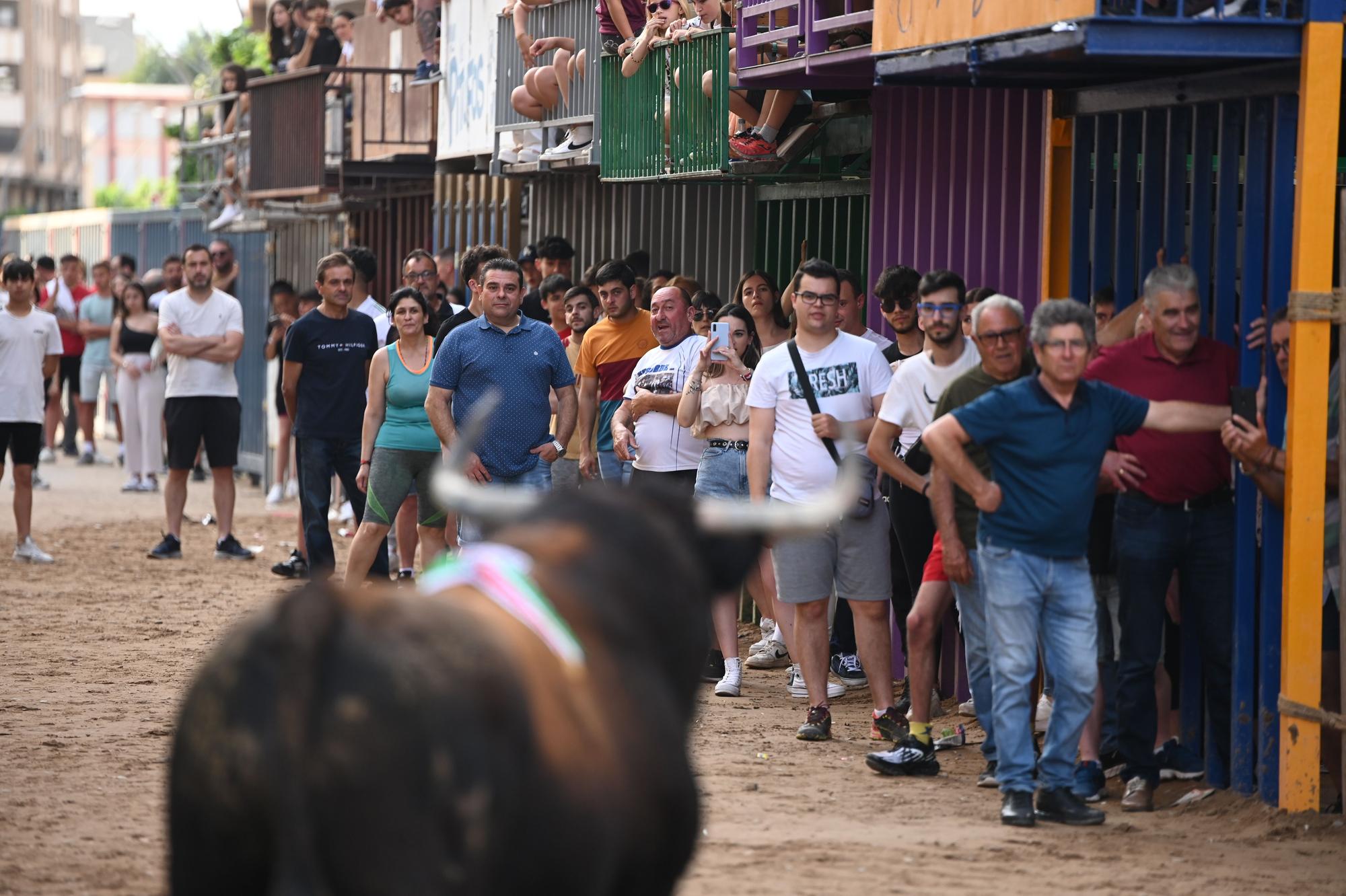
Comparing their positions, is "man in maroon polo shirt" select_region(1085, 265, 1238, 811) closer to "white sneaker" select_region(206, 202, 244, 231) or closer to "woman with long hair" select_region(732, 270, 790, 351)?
"woman with long hair" select_region(732, 270, 790, 351)

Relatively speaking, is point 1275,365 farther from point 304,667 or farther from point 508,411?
point 304,667

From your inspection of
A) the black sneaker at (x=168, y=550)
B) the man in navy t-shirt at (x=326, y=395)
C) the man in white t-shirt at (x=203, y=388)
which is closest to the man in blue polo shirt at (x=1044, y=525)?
the man in navy t-shirt at (x=326, y=395)

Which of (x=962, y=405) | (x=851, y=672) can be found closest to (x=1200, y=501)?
(x=962, y=405)

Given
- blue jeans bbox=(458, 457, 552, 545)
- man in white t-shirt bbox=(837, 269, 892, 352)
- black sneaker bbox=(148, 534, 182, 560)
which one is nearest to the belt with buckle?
man in white t-shirt bbox=(837, 269, 892, 352)

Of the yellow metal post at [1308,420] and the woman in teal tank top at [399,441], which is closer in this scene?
the yellow metal post at [1308,420]

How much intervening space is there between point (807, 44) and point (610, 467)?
268cm

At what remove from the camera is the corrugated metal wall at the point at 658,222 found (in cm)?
1321

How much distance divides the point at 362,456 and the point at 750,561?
Answer: 754 centimetres

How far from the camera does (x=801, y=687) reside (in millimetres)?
9633

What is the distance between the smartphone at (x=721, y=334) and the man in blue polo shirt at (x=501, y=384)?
891 mm

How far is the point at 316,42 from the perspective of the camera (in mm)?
21453

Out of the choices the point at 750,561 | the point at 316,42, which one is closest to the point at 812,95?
the point at 750,561

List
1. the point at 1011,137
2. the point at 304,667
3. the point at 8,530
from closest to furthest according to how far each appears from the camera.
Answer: the point at 304,667
the point at 1011,137
the point at 8,530

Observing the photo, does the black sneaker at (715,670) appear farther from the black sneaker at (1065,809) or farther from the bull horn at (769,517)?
the bull horn at (769,517)
